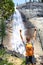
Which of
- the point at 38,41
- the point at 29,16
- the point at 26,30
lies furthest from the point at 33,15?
the point at 38,41

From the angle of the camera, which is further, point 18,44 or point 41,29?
point 41,29

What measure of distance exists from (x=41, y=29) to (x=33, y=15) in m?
8.43

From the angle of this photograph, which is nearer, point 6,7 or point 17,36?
point 17,36

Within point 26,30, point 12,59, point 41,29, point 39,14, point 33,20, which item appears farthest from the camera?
point 39,14

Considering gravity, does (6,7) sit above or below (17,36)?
above

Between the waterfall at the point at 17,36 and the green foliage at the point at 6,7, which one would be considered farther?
the green foliage at the point at 6,7

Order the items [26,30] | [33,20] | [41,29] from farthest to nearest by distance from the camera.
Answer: [33,20]
[26,30]
[41,29]

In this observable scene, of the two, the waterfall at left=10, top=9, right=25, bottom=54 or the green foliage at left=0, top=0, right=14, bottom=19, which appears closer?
the waterfall at left=10, top=9, right=25, bottom=54

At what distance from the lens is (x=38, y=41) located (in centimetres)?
3142

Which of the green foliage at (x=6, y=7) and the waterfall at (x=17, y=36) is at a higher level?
the green foliage at (x=6, y=7)

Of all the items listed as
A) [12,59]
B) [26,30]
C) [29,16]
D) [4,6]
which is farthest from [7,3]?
[12,59]

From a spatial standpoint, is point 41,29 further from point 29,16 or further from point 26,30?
point 29,16

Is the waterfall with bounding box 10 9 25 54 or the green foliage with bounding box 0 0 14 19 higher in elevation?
the green foliage with bounding box 0 0 14 19

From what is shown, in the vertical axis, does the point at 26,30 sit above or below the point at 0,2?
below
